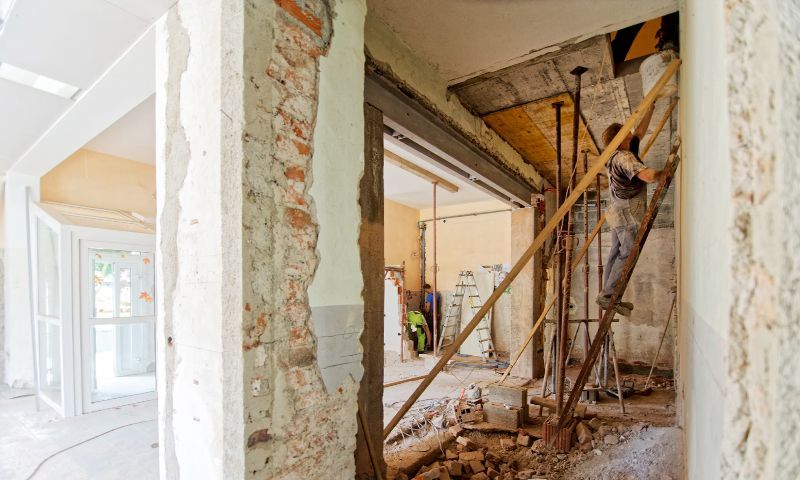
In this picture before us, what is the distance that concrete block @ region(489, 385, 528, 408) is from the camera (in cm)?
372

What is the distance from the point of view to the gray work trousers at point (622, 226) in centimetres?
287

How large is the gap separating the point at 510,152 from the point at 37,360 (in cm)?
605

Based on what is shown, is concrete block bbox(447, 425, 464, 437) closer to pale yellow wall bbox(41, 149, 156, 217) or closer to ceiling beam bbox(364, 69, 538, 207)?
ceiling beam bbox(364, 69, 538, 207)

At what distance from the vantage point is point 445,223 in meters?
9.58

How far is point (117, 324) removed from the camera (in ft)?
14.5

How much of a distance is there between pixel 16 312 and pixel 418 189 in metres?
6.51

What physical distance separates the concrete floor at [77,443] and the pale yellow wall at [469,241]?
6.66 m

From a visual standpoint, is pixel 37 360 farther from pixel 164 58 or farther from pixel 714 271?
pixel 714 271

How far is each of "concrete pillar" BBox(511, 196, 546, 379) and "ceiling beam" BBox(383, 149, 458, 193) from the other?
1659 millimetres

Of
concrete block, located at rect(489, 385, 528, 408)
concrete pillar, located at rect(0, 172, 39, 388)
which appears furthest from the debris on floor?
concrete pillar, located at rect(0, 172, 39, 388)

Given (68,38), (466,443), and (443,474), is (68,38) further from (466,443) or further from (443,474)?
(466,443)

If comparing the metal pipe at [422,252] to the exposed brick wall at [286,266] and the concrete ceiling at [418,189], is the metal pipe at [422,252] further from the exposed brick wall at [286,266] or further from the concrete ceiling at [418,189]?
the exposed brick wall at [286,266]

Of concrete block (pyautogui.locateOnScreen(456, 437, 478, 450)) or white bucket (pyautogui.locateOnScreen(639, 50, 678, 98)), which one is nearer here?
white bucket (pyautogui.locateOnScreen(639, 50, 678, 98))

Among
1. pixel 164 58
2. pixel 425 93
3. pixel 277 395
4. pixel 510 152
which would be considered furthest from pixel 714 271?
pixel 510 152
